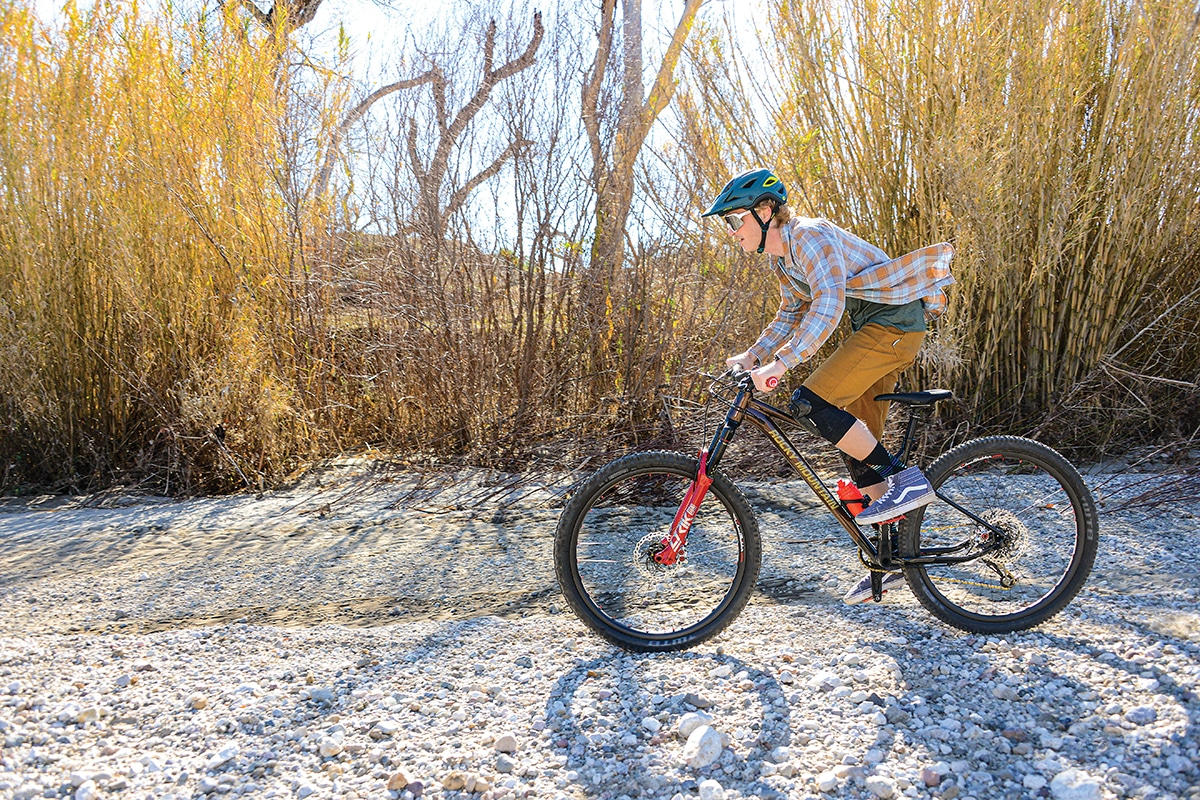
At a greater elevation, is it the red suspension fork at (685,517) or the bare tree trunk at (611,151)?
the bare tree trunk at (611,151)

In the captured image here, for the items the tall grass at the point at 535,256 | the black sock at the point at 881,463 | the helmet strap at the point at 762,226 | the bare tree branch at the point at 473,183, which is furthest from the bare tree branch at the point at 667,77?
the black sock at the point at 881,463

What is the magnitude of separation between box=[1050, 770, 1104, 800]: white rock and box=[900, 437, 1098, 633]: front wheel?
0.93 metres

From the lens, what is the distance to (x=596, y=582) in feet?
11.7

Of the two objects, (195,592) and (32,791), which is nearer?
(32,791)

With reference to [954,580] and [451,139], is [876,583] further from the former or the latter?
[451,139]

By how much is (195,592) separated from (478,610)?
4.59 feet

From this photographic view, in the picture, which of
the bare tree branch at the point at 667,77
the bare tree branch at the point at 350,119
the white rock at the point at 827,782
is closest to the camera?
the white rock at the point at 827,782

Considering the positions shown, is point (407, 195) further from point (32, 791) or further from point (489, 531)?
point (32, 791)

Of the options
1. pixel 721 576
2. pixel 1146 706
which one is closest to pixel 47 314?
pixel 721 576

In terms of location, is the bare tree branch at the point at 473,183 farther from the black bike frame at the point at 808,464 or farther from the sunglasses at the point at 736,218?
the black bike frame at the point at 808,464

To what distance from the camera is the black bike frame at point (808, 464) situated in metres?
2.95

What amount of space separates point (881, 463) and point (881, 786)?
1196 millimetres

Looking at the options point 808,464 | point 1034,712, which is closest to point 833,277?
point 808,464

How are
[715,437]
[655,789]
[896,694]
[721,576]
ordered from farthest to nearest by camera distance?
[721,576] < [715,437] < [896,694] < [655,789]
